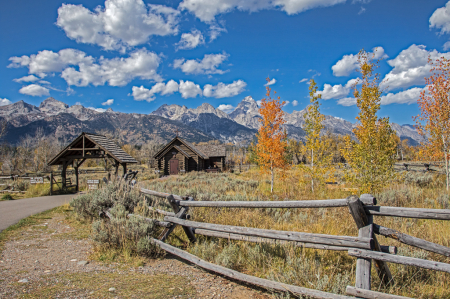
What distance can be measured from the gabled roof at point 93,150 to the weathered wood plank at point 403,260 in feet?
46.4

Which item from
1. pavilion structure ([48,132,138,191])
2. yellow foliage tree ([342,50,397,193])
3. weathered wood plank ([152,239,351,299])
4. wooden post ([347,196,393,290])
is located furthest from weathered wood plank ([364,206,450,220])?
pavilion structure ([48,132,138,191])

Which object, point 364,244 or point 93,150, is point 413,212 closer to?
point 364,244

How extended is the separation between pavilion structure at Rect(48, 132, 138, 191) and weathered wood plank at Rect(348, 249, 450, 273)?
13997mm

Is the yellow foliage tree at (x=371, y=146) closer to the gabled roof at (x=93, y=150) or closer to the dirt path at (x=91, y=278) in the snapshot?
the dirt path at (x=91, y=278)

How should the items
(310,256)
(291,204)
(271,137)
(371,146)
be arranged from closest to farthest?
1. (291,204)
2. (310,256)
3. (371,146)
4. (271,137)

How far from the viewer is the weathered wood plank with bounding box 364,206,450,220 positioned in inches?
113

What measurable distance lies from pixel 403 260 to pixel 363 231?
0.54 m

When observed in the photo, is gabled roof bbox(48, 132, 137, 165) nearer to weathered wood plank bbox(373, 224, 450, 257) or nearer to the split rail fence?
the split rail fence

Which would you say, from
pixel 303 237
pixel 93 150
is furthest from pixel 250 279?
pixel 93 150

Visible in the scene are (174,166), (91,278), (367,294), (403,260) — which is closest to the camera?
(367,294)

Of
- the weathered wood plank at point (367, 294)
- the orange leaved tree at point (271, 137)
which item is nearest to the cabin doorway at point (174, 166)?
the orange leaved tree at point (271, 137)

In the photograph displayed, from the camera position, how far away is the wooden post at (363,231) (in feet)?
10.3

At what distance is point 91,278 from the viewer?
4.29 metres

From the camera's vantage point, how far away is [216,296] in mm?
3799
